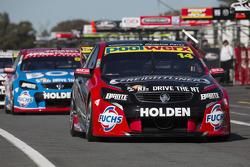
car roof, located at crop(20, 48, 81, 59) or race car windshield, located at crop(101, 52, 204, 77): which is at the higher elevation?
race car windshield, located at crop(101, 52, 204, 77)

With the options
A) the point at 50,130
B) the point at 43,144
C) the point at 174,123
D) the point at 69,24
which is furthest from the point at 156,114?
the point at 69,24

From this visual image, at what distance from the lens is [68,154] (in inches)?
423

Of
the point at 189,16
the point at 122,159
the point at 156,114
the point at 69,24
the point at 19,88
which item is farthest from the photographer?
the point at 69,24

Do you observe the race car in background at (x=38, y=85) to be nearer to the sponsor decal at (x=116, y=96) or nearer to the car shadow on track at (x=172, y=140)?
the car shadow on track at (x=172, y=140)

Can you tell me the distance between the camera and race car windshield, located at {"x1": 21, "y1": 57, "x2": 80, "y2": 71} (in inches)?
806

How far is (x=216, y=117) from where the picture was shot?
11992 millimetres

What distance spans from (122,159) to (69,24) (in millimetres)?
138869

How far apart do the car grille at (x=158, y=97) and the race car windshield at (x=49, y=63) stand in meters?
8.75

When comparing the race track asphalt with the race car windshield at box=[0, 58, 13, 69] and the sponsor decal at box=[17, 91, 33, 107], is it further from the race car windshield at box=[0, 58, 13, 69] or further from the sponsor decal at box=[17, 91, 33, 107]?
the race car windshield at box=[0, 58, 13, 69]

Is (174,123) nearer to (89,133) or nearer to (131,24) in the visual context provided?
(89,133)

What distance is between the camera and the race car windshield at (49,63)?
806 inches

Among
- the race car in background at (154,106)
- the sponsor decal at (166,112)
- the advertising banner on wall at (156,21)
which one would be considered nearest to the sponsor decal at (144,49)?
the race car in background at (154,106)

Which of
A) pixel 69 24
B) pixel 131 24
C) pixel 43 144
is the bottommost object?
pixel 69 24

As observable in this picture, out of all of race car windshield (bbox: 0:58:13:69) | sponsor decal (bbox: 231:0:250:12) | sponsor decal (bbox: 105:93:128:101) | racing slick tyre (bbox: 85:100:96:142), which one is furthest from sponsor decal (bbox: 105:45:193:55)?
sponsor decal (bbox: 231:0:250:12)
